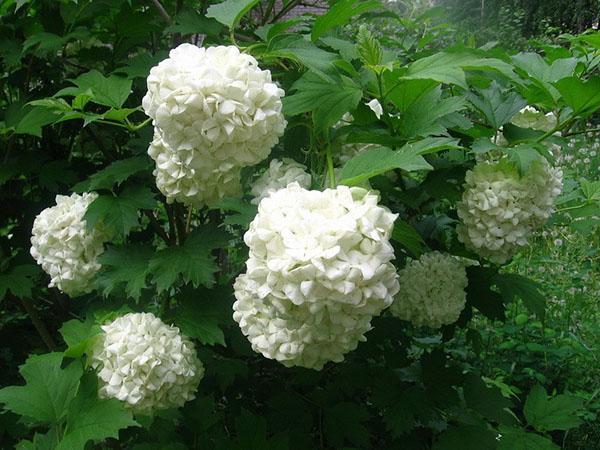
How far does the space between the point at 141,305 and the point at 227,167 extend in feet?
2.31

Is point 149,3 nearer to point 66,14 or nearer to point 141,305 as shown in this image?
point 66,14

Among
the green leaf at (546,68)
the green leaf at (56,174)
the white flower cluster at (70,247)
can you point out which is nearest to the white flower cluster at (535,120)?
the green leaf at (546,68)

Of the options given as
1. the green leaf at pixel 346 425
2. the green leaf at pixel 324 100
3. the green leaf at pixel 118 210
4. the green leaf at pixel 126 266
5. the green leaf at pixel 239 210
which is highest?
the green leaf at pixel 324 100

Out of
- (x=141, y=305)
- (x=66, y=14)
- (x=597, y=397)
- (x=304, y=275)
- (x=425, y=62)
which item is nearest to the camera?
(x=304, y=275)

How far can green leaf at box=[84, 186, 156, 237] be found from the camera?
5.98 ft

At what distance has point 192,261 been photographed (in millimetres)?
1738

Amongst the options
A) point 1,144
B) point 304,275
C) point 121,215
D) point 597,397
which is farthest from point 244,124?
point 597,397

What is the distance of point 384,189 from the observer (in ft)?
5.65

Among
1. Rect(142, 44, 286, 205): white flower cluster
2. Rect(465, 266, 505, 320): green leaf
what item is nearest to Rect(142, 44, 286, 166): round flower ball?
Rect(142, 44, 286, 205): white flower cluster

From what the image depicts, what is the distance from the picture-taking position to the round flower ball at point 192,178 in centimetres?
148

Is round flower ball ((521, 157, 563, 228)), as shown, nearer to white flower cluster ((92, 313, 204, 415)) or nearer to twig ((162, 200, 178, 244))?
white flower cluster ((92, 313, 204, 415))

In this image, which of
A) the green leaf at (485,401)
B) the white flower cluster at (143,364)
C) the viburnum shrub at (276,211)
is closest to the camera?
the viburnum shrub at (276,211)

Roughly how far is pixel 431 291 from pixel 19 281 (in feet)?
4.41

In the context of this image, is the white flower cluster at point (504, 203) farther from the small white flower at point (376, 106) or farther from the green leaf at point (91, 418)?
the green leaf at point (91, 418)
